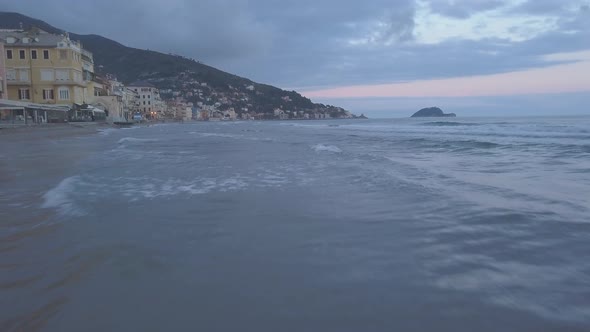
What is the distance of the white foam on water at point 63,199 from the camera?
5.73m

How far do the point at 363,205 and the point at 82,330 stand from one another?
14.1 ft

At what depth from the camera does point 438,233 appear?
15.7 feet

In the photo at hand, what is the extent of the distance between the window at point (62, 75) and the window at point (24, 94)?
302 cm

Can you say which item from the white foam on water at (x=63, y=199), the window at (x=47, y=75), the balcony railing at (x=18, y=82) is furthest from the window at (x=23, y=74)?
the white foam on water at (x=63, y=199)

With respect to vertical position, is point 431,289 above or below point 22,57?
below

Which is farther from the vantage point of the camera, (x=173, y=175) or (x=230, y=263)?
(x=173, y=175)

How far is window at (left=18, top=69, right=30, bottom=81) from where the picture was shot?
43.6 meters

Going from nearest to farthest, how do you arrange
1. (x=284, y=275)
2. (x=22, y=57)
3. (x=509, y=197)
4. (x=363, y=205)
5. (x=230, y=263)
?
(x=284, y=275), (x=230, y=263), (x=363, y=205), (x=509, y=197), (x=22, y=57)

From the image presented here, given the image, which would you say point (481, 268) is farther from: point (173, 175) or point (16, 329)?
point (173, 175)

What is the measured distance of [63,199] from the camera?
21.1 feet

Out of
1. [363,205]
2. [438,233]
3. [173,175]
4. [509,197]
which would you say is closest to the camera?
[438,233]

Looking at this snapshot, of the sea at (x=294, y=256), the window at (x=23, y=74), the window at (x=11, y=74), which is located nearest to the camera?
the sea at (x=294, y=256)

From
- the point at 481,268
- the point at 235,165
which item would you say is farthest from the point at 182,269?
the point at 235,165

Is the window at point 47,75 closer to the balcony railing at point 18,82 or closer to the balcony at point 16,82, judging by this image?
the balcony railing at point 18,82
